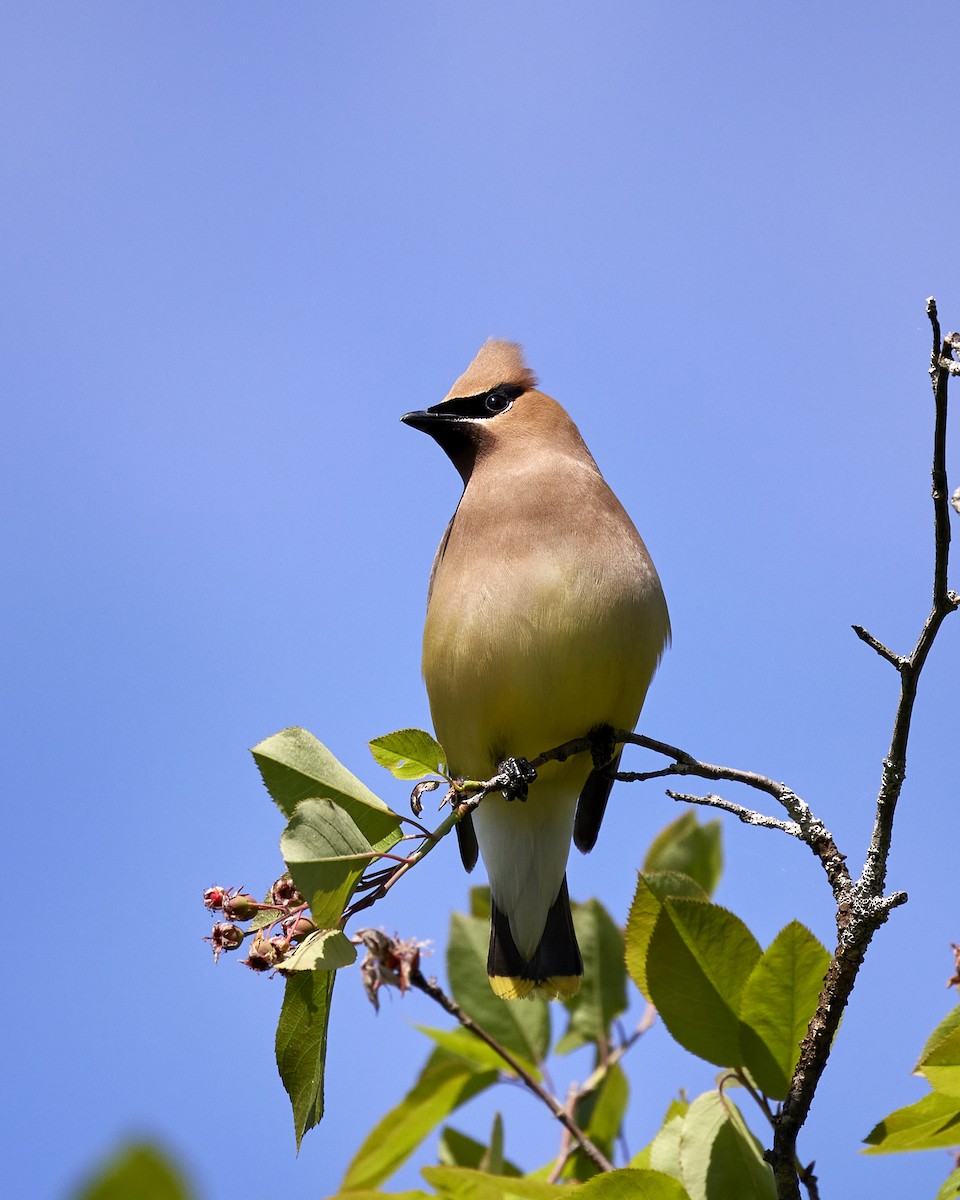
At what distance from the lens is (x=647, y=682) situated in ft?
11.5

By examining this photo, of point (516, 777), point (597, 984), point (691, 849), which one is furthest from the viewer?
point (597, 984)

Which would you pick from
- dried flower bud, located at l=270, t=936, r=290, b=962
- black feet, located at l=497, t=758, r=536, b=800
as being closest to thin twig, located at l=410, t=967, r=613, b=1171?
dried flower bud, located at l=270, t=936, r=290, b=962

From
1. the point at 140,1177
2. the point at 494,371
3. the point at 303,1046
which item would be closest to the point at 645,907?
the point at 303,1046

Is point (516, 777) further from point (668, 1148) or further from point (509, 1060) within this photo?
point (668, 1148)

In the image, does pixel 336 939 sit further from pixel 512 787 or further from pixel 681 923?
pixel 512 787

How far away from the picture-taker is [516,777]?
3.26 m

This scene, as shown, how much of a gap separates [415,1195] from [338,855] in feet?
1.88

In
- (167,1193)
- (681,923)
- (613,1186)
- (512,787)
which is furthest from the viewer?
(512,787)

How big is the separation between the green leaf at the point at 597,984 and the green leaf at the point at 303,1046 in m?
1.32

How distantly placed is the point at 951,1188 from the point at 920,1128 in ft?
0.52

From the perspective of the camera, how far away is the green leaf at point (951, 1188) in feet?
6.89

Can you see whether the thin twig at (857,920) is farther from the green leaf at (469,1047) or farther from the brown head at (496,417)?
the brown head at (496,417)

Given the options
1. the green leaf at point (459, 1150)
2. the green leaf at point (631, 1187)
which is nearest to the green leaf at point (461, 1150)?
the green leaf at point (459, 1150)

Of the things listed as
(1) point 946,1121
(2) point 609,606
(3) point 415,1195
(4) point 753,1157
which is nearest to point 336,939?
(3) point 415,1195
